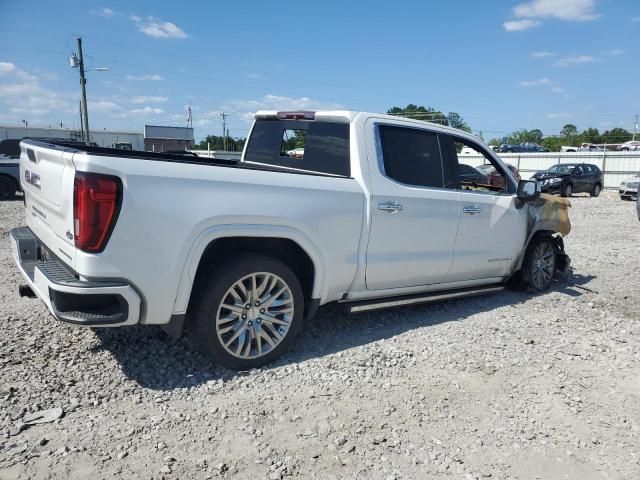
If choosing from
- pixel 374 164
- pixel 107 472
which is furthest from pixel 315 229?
pixel 107 472

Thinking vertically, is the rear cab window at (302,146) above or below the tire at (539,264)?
above

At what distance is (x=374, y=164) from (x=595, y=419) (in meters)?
2.42

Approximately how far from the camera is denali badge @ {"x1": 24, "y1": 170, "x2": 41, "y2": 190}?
12.2 ft

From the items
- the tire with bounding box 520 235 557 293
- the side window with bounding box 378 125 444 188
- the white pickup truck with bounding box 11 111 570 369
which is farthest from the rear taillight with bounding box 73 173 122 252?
the tire with bounding box 520 235 557 293

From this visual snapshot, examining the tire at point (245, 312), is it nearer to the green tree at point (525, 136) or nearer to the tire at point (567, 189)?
the tire at point (567, 189)

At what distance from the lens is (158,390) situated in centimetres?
341

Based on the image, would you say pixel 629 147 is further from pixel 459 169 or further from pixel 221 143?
pixel 221 143

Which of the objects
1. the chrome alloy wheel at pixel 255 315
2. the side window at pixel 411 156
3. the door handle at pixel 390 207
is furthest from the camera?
the side window at pixel 411 156

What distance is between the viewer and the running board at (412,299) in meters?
4.29

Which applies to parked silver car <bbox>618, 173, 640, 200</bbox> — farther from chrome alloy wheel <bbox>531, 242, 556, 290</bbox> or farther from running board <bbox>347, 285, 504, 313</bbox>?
running board <bbox>347, 285, 504, 313</bbox>

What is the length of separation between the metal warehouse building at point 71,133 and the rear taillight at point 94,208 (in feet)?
189

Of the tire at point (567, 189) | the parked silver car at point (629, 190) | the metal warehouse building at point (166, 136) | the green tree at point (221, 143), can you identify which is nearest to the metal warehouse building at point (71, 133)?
the metal warehouse building at point (166, 136)

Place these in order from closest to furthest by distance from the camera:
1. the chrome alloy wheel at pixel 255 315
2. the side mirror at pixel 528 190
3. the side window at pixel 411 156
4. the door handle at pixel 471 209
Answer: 1. the chrome alloy wheel at pixel 255 315
2. the side window at pixel 411 156
3. the door handle at pixel 471 209
4. the side mirror at pixel 528 190

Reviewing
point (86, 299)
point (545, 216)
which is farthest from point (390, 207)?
point (545, 216)
